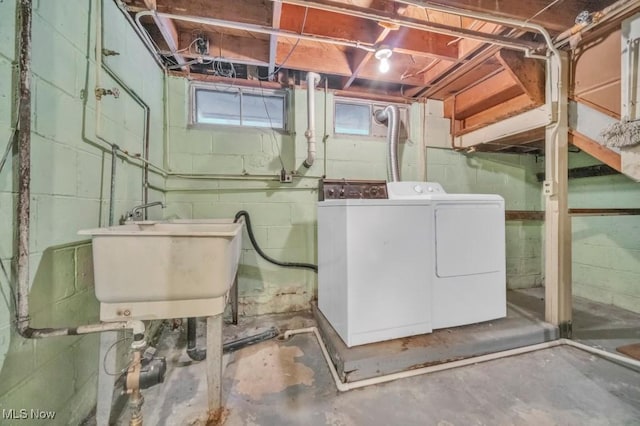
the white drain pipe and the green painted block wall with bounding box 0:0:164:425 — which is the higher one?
the white drain pipe

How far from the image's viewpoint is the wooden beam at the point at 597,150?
1758mm

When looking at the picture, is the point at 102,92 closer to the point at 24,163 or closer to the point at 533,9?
the point at 24,163

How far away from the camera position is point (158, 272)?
1.04m

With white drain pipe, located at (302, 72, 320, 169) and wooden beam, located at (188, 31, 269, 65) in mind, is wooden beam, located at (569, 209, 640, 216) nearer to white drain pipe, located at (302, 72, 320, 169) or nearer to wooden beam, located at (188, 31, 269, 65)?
white drain pipe, located at (302, 72, 320, 169)

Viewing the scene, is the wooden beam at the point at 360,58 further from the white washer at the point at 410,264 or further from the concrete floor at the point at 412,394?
the concrete floor at the point at 412,394

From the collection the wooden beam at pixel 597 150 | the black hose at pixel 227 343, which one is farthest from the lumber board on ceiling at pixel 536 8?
the black hose at pixel 227 343

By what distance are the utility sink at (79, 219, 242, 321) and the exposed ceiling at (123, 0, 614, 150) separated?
5.03 feet

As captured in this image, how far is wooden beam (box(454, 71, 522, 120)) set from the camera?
2.32 meters

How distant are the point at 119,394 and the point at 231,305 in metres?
0.99

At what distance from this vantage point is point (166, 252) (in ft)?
3.37

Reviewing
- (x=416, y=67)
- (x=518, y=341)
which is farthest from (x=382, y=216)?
(x=416, y=67)

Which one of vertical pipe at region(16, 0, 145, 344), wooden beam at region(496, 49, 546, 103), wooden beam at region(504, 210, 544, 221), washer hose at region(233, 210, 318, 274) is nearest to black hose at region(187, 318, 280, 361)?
washer hose at region(233, 210, 318, 274)

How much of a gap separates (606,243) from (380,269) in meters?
3.00

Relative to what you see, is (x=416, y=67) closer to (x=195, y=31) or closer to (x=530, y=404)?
(x=195, y=31)
